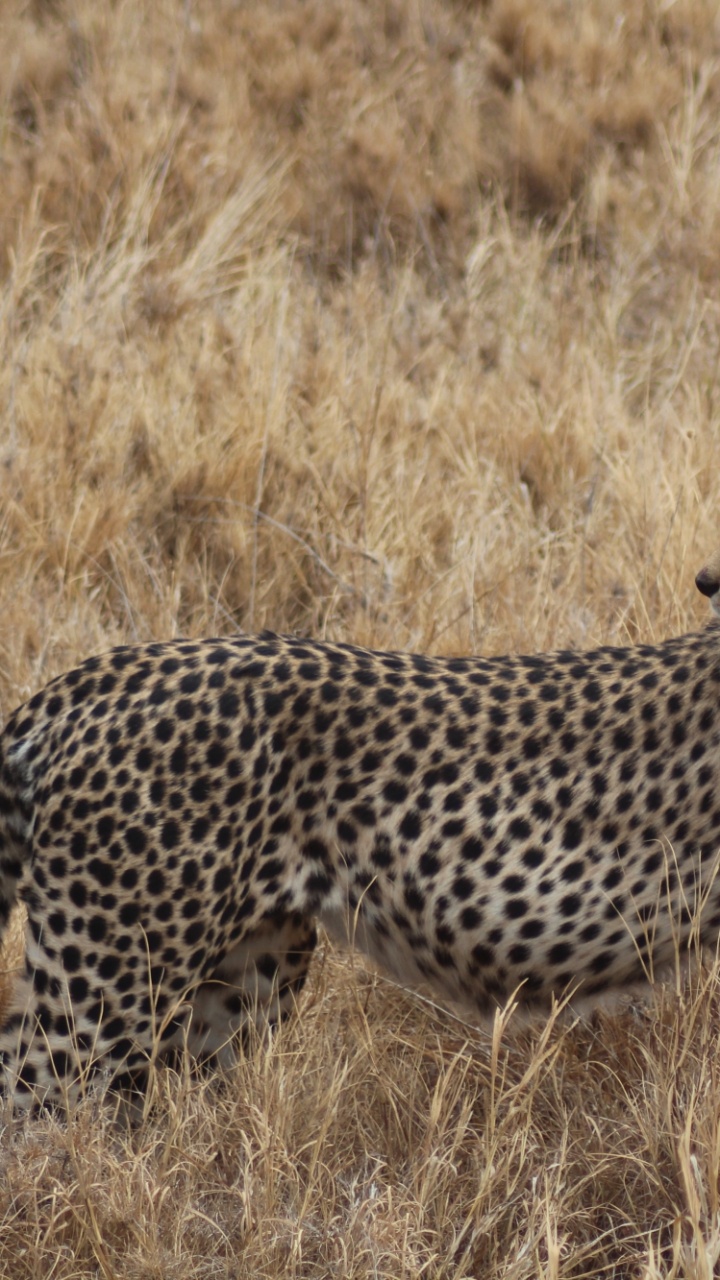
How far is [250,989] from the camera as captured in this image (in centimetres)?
292

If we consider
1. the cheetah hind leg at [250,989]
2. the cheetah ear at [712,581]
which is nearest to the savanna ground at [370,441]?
the cheetah hind leg at [250,989]

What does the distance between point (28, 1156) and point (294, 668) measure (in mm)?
824

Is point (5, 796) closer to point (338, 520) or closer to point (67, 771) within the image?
point (67, 771)

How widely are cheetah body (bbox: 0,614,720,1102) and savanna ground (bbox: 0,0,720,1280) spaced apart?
0.15 m

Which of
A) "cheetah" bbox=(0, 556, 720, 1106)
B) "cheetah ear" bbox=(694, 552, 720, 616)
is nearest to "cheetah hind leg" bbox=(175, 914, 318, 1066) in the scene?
"cheetah" bbox=(0, 556, 720, 1106)

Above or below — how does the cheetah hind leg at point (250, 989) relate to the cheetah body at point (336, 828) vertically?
below

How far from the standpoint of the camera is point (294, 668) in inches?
109

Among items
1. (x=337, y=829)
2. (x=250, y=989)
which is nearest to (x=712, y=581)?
(x=337, y=829)

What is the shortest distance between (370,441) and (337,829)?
2.19m

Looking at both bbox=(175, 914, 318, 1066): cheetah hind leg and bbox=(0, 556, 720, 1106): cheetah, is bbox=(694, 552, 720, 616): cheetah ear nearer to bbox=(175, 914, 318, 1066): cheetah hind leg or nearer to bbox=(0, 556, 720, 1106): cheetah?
bbox=(0, 556, 720, 1106): cheetah

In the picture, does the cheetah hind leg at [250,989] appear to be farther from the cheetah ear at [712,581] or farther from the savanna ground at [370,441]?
the cheetah ear at [712,581]

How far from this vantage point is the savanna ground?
252 cm

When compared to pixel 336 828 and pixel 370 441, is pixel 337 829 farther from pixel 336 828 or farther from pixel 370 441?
pixel 370 441

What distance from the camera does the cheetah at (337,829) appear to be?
8.61 ft
